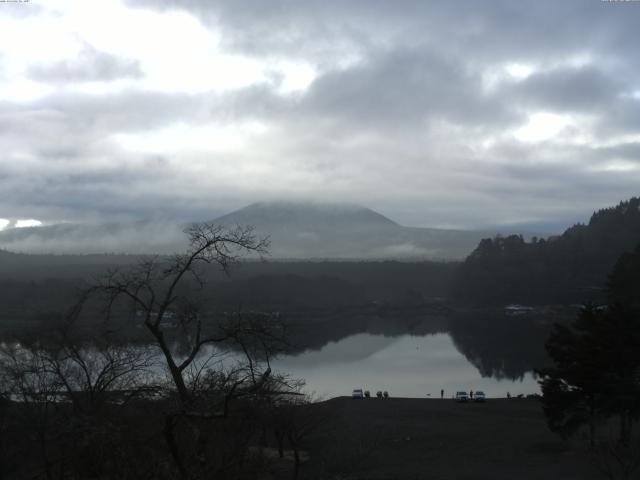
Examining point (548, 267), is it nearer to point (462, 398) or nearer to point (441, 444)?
point (462, 398)

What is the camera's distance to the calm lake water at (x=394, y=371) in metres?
29.5

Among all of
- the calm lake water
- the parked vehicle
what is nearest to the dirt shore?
the parked vehicle

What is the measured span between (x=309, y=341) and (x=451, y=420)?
26458 millimetres

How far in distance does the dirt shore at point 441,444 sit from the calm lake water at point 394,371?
5.37 meters

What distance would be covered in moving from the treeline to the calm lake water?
39.2 m

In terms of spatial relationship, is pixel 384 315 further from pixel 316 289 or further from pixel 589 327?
pixel 589 327

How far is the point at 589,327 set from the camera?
14.3 meters

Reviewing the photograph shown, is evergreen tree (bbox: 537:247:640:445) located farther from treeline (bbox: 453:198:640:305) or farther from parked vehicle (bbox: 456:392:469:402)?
treeline (bbox: 453:198:640:305)

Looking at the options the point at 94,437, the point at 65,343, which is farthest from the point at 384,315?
the point at 94,437

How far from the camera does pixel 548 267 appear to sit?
3413 inches

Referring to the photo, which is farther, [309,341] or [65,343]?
[309,341]

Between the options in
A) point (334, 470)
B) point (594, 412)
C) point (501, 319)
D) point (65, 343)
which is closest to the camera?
point (65, 343)

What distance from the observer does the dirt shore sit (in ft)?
42.2

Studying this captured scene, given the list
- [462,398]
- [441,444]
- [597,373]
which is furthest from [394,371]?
[597,373]
